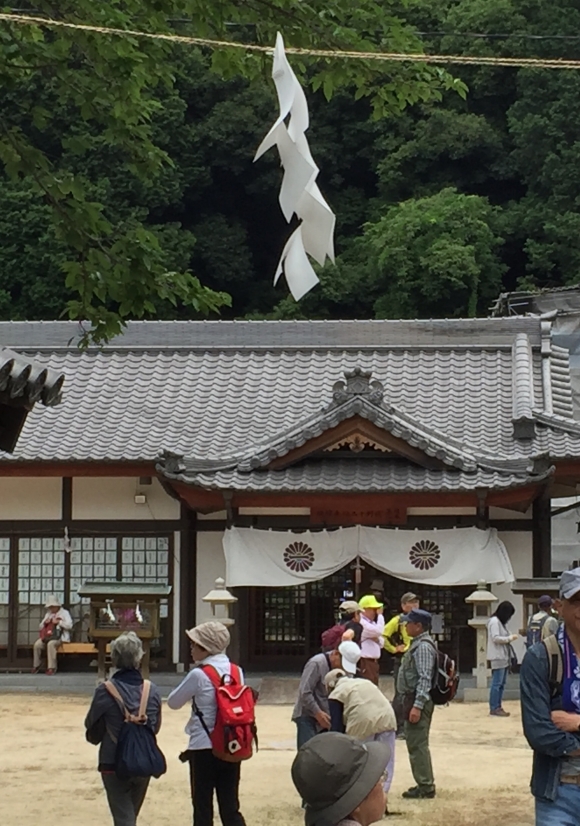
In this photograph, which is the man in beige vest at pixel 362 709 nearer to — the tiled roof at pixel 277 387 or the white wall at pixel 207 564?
the tiled roof at pixel 277 387

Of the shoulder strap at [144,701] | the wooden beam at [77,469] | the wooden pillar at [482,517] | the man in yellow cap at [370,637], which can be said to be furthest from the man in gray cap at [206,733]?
the wooden beam at [77,469]

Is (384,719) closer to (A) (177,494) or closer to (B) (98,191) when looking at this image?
(A) (177,494)

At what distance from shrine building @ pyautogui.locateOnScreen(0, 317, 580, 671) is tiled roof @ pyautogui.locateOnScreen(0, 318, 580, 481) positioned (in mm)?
50

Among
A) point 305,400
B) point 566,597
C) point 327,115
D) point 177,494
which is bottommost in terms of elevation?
point 566,597

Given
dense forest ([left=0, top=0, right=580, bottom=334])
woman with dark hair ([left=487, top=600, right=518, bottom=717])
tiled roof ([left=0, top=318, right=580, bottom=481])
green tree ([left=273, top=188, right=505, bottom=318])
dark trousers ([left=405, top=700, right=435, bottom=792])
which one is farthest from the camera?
dense forest ([left=0, top=0, right=580, bottom=334])

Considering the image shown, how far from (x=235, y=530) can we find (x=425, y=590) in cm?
279

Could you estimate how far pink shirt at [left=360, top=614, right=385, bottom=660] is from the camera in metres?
12.1

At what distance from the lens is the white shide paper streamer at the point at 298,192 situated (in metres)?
6.29

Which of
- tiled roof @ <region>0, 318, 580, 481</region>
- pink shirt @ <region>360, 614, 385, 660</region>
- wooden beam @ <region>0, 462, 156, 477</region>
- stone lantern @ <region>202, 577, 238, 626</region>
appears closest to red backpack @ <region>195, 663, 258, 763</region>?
pink shirt @ <region>360, 614, 385, 660</region>

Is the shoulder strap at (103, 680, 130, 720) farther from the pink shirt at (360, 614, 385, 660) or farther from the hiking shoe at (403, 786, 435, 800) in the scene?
the pink shirt at (360, 614, 385, 660)

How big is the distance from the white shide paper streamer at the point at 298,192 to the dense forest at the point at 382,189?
2935cm

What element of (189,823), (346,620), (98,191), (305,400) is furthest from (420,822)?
(98,191)

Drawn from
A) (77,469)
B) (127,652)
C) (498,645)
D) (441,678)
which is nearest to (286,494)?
(77,469)

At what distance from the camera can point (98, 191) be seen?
34.7m
